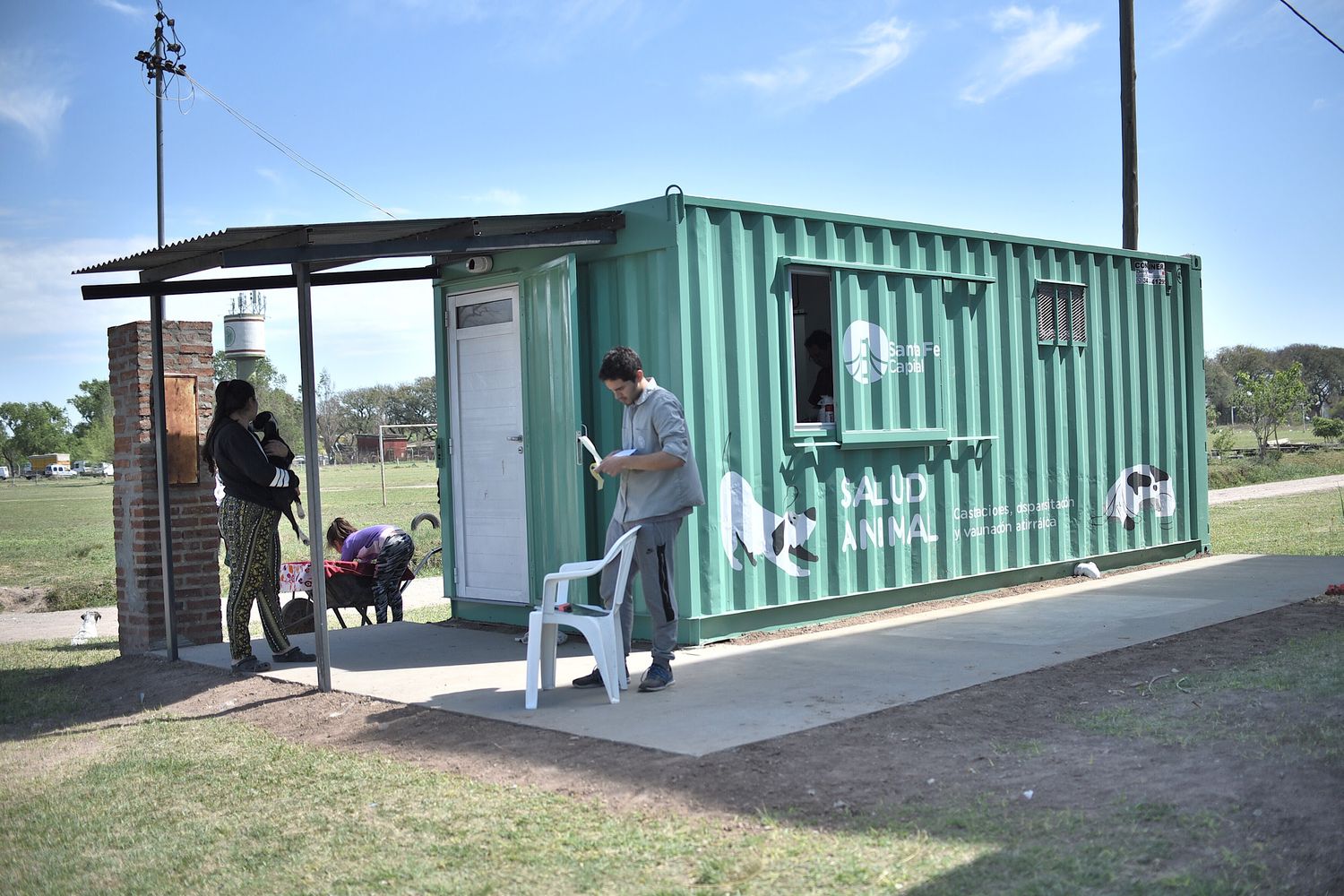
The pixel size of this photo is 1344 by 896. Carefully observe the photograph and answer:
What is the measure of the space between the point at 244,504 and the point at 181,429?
1.61 m

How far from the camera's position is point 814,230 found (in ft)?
28.1

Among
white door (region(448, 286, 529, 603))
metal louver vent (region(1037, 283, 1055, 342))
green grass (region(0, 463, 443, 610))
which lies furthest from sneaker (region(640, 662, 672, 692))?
green grass (region(0, 463, 443, 610))

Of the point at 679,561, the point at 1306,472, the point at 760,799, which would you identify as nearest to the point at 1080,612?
the point at 679,561

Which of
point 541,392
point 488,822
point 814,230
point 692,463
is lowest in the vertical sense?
point 488,822

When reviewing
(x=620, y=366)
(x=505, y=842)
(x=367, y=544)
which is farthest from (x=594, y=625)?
(x=367, y=544)

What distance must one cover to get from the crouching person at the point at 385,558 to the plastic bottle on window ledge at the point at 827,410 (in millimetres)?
3571

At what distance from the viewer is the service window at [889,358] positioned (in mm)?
8719

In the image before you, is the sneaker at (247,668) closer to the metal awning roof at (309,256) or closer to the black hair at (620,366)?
the metal awning roof at (309,256)

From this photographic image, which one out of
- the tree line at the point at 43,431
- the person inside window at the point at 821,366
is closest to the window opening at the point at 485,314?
the person inside window at the point at 821,366

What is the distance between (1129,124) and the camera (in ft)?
51.5

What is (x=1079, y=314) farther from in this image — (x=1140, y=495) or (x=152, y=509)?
(x=152, y=509)

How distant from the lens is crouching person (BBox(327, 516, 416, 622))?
990 centimetres

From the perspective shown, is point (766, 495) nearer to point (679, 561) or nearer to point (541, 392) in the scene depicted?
point (679, 561)

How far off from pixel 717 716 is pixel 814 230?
4059mm
